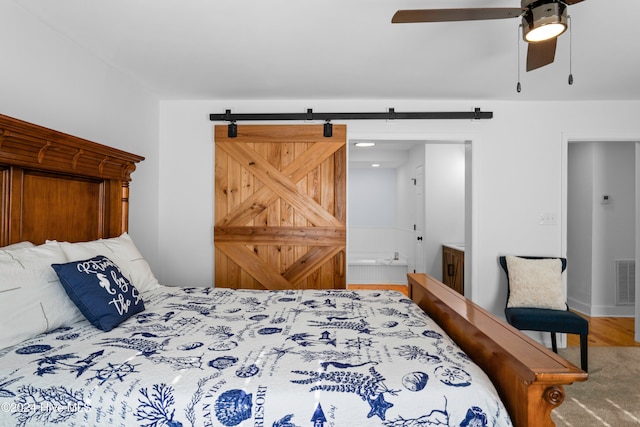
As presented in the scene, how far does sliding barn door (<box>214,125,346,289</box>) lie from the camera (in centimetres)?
361

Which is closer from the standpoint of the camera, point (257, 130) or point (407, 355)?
point (407, 355)

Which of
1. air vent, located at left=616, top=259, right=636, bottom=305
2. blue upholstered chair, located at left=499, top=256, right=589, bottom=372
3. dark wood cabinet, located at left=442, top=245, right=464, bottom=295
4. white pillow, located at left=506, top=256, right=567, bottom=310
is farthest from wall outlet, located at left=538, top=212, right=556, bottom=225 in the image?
air vent, located at left=616, top=259, right=636, bottom=305

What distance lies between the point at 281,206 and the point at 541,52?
2409 millimetres

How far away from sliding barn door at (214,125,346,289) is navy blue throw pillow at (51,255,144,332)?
5.94 ft

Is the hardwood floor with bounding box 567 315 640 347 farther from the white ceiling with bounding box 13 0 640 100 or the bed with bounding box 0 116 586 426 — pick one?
the bed with bounding box 0 116 586 426

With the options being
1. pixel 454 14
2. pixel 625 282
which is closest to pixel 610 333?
pixel 625 282

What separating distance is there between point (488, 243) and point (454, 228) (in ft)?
5.91

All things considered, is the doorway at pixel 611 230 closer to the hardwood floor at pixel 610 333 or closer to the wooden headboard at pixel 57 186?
the hardwood floor at pixel 610 333

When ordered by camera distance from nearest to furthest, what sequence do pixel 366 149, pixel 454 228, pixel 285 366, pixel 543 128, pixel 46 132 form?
pixel 285 366, pixel 46 132, pixel 543 128, pixel 454 228, pixel 366 149

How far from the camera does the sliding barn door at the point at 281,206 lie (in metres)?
3.61

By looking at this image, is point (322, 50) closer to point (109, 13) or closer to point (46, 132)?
point (109, 13)

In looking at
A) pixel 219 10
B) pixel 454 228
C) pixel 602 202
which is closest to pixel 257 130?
pixel 219 10

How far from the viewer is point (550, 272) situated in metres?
3.28

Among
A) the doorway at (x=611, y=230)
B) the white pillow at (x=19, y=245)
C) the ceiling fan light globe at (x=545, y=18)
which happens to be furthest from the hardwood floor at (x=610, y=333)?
the white pillow at (x=19, y=245)
